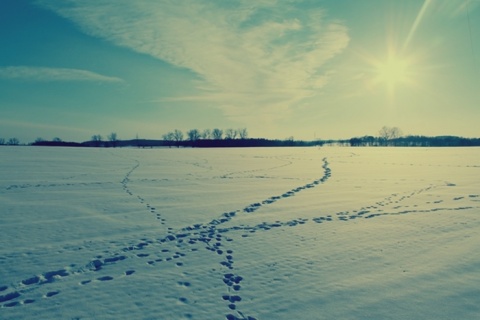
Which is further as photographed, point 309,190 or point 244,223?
point 309,190

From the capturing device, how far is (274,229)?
7.05 metres

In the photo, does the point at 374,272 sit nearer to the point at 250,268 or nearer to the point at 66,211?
the point at 250,268

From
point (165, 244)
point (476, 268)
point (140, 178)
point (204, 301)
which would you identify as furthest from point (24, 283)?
point (140, 178)

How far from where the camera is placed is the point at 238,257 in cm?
542

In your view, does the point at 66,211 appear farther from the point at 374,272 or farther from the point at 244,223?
the point at 374,272

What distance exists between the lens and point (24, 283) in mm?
4441

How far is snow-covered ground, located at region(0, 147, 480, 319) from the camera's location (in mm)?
3877

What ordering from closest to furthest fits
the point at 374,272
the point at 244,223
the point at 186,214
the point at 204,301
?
1. the point at 204,301
2. the point at 374,272
3. the point at 244,223
4. the point at 186,214

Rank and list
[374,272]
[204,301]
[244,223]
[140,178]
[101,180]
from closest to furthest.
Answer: [204,301], [374,272], [244,223], [101,180], [140,178]

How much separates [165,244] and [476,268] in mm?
5390

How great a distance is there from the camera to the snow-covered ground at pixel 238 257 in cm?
388

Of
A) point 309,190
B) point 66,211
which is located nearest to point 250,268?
point 66,211

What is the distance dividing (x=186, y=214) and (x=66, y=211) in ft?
11.0

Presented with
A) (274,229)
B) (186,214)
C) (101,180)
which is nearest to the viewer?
(274,229)
